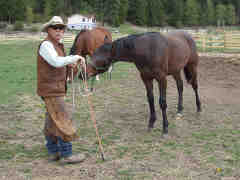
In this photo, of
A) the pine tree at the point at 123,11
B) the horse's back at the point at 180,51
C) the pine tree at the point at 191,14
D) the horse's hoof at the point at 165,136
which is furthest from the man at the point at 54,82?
the pine tree at the point at 191,14

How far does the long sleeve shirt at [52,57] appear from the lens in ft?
11.8

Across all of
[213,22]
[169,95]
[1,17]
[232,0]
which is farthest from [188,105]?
[232,0]

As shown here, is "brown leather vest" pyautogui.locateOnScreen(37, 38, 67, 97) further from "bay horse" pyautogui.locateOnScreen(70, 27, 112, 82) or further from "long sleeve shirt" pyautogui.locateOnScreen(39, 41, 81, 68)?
"bay horse" pyautogui.locateOnScreen(70, 27, 112, 82)

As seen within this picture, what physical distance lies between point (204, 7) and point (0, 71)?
8150cm

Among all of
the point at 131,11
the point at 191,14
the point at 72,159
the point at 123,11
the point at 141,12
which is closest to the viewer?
the point at 72,159

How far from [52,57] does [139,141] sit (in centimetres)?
223

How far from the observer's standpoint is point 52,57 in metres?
3.60

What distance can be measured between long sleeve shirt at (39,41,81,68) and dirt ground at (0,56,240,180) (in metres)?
1.42

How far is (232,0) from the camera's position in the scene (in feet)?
302

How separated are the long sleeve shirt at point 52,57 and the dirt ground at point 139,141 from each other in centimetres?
142

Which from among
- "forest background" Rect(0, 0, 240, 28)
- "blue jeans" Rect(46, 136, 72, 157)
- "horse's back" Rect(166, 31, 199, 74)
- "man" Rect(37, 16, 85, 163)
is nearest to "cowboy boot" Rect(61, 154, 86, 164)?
"blue jeans" Rect(46, 136, 72, 157)

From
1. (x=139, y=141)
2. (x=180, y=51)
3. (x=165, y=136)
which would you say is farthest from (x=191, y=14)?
(x=139, y=141)

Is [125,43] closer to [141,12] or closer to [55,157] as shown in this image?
[55,157]

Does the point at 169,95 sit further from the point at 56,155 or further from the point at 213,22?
the point at 213,22
